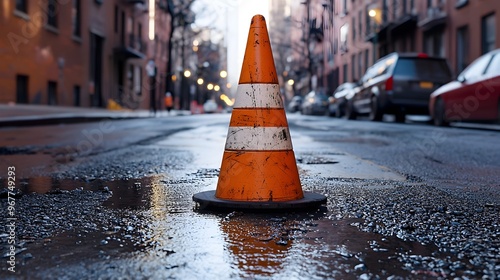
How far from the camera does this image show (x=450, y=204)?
3.75 m

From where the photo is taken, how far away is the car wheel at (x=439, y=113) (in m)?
14.9

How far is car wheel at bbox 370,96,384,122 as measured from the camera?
18444 mm

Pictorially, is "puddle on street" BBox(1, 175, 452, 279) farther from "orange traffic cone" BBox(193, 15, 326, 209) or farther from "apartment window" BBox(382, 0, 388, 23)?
"apartment window" BBox(382, 0, 388, 23)

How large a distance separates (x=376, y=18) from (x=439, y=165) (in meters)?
30.0

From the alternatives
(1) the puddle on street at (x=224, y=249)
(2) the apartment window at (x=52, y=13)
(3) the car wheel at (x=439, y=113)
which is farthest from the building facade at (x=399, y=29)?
(1) the puddle on street at (x=224, y=249)

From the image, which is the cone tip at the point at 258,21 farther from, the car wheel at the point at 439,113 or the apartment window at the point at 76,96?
the apartment window at the point at 76,96

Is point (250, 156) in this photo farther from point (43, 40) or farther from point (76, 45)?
point (76, 45)

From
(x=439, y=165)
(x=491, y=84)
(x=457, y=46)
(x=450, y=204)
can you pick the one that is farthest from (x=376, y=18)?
(x=450, y=204)

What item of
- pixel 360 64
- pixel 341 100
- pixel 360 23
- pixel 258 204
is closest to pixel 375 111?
pixel 341 100

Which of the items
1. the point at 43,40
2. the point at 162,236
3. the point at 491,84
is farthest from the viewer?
the point at 43,40

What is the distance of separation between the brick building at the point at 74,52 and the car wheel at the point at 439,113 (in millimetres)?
12911

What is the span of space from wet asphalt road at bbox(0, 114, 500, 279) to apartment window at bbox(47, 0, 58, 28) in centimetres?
2000

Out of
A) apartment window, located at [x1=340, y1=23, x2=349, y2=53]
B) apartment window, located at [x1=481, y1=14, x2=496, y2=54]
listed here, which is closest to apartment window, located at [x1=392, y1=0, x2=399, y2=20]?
apartment window, located at [x1=340, y1=23, x2=349, y2=53]

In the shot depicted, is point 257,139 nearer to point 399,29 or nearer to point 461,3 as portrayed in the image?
point 461,3
